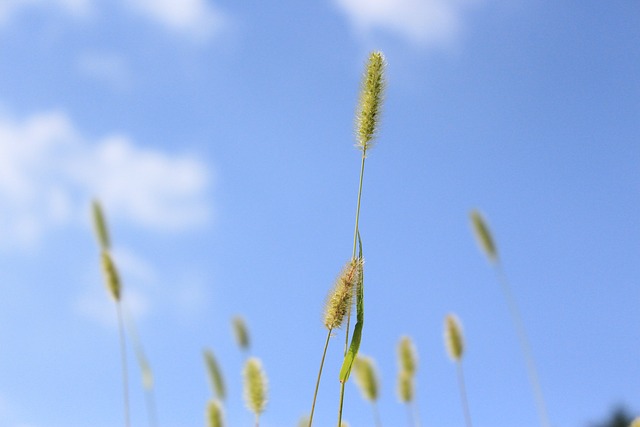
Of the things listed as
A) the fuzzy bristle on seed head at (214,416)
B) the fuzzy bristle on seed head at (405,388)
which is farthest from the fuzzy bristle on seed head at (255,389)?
the fuzzy bristle on seed head at (405,388)

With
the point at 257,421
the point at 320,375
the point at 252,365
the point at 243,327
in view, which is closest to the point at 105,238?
the point at 243,327

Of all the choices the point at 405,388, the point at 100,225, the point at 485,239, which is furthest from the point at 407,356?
the point at 100,225

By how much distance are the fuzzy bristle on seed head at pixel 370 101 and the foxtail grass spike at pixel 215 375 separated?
2141 mm

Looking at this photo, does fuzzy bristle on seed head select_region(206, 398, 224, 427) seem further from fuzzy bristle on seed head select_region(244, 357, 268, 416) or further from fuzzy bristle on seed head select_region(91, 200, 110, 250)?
fuzzy bristle on seed head select_region(91, 200, 110, 250)

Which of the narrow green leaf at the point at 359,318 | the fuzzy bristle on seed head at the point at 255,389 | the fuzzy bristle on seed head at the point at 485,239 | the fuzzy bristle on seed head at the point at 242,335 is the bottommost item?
the narrow green leaf at the point at 359,318

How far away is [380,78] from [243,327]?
2733mm

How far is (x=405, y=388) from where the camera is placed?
4039 millimetres

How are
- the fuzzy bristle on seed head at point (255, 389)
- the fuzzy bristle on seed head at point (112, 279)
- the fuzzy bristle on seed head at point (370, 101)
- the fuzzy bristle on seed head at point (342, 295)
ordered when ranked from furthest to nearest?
1. the fuzzy bristle on seed head at point (112, 279)
2. the fuzzy bristle on seed head at point (255, 389)
3. the fuzzy bristle on seed head at point (370, 101)
4. the fuzzy bristle on seed head at point (342, 295)

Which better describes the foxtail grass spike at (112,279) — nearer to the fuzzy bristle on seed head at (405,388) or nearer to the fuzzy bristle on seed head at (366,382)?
the fuzzy bristle on seed head at (366,382)

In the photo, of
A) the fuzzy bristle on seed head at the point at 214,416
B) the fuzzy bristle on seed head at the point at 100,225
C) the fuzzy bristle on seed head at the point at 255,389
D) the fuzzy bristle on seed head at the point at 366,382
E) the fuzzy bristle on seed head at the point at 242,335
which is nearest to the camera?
the fuzzy bristle on seed head at the point at 255,389

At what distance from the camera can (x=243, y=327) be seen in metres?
4.52

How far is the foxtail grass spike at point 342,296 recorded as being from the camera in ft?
5.79

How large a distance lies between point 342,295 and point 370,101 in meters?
0.71

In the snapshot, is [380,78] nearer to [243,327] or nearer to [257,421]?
[257,421]
